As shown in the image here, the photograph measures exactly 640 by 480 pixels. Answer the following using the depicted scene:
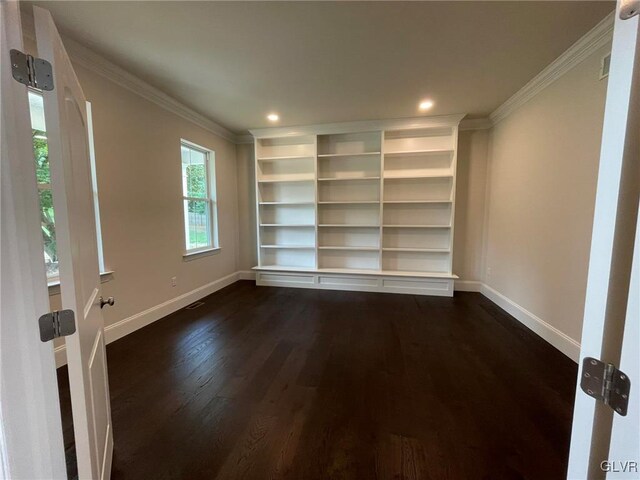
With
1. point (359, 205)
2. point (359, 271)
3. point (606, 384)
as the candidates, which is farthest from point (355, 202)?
point (606, 384)

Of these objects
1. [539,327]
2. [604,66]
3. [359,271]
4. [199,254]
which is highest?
[604,66]

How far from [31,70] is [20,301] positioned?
620 millimetres

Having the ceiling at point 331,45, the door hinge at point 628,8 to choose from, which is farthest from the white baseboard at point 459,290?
the door hinge at point 628,8

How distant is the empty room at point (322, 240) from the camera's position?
26.3 inches

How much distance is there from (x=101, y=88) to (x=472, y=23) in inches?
124

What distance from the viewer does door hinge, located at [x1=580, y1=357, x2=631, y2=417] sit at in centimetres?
52

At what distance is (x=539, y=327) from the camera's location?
2.74 metres

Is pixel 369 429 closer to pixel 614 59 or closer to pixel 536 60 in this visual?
pixel 614 59

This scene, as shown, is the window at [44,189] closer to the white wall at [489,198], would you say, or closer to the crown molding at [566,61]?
the white wall at [489,198]

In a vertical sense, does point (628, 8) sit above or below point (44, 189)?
above

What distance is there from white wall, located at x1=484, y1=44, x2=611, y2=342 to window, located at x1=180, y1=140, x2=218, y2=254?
4182 mm

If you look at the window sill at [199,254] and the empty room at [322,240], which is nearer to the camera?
the empty room at [322,240]

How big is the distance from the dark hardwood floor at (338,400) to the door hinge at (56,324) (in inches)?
39.8

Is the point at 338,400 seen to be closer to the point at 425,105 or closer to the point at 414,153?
the point at 425,105
